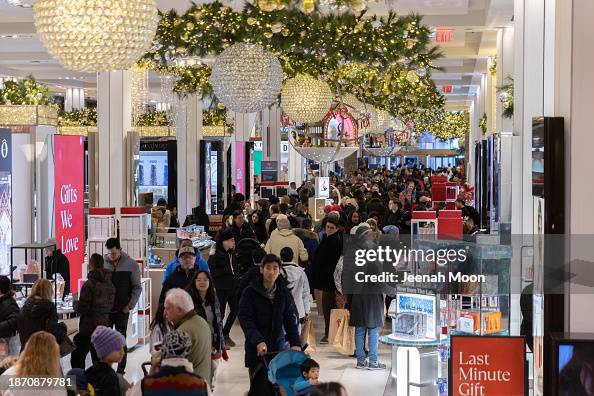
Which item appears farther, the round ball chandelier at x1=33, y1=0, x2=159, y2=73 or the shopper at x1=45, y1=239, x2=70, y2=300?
the shopper at x1=45, y1=239, x2=70, y2=300

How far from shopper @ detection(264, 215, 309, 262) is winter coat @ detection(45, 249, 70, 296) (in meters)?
2.32

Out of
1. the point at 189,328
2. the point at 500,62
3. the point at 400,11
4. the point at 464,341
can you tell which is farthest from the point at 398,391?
the point at 500,62

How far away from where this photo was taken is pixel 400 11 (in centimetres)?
1549

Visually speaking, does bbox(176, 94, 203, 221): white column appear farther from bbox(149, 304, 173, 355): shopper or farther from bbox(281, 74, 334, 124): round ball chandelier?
bbox(149, 304, 173, 355): shopper

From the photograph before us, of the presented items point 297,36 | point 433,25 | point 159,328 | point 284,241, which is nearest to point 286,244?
point 284,241

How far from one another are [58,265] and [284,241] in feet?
8.53

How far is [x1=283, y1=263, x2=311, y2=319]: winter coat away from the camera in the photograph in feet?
31.7

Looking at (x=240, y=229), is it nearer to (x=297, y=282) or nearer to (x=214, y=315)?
(x=297, y=282)

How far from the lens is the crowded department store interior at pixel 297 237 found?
4.58 m

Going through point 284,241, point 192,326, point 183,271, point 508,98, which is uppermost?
point 508,98

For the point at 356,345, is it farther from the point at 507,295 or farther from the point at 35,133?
the point at 35,133

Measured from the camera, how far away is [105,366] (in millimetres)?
5785

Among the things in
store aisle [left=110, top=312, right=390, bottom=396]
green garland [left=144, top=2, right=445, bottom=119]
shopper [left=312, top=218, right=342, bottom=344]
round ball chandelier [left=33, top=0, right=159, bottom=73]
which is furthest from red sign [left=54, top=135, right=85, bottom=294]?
round ball chandelier [left=33, top=0, right=159, bottom=73]

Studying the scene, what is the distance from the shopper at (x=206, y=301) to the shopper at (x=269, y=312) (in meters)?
0.52
